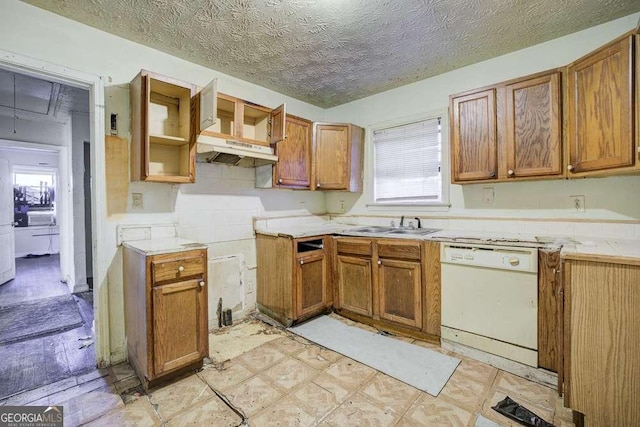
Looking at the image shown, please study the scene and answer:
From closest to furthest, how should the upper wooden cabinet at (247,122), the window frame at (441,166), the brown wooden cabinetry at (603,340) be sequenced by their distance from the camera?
the brown wooden cabinetry at (603,340) → the upper wooden cabinet at (247,122) → the window frame at (441,166)

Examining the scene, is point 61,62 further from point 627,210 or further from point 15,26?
point 627,210

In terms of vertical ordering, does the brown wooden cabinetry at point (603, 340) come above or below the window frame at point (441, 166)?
below

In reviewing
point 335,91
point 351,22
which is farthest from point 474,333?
point 335,91

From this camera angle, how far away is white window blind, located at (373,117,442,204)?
3049mm

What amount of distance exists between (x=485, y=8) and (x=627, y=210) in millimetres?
1760

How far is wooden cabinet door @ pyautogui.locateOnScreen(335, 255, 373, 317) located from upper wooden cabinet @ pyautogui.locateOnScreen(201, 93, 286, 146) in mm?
1401

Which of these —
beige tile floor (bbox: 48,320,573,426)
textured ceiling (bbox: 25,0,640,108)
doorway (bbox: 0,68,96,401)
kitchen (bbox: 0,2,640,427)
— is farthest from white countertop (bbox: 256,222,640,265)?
doorway (bbox: 0,68,96,401)

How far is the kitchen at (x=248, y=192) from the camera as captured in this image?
2078 millimetres

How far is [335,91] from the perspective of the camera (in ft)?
11.0

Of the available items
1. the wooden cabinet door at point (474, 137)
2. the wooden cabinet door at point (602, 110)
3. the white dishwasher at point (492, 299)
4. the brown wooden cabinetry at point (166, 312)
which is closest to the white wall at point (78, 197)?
the brown wooden cabinetry at point (166, 312)

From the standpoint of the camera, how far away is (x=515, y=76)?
8.21 feet

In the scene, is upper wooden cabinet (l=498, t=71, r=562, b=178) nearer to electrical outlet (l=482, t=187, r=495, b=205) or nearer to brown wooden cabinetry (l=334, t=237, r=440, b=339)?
electrical outlet (l=482, t=187, r=495, b=205)

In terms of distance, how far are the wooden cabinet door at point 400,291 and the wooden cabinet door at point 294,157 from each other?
1.29m

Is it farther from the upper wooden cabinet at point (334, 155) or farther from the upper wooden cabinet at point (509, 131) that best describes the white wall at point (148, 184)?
the upper wooden cabinet at point (509, 131)
